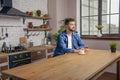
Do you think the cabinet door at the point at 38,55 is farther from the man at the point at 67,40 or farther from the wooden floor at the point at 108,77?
the wooden floor at the point at 108,77

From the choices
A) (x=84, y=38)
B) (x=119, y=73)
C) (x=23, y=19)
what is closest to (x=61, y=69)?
(x=119, y=73)

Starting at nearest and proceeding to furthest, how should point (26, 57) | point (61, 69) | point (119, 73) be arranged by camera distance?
1. point (61, 69)
2. point (119, 73)
3. point (26, 57)

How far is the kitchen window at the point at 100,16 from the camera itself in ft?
13.8

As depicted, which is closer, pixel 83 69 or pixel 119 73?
pixel 83 69

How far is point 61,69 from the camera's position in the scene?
1631 millimetres

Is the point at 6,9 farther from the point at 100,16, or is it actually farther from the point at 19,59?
the point at 100,16

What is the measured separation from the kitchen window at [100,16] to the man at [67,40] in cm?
163

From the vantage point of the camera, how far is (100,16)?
4.44m

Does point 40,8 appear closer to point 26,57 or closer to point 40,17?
point 40,17

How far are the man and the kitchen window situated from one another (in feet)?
5.36

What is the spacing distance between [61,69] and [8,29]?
2.39 meters

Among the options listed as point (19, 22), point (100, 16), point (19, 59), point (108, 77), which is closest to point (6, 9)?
point (19, 22)

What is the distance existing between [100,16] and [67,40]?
1985 millimetres

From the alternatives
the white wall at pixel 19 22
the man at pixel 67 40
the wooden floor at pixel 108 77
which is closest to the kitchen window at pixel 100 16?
the wooden floor at pixel 108 77
